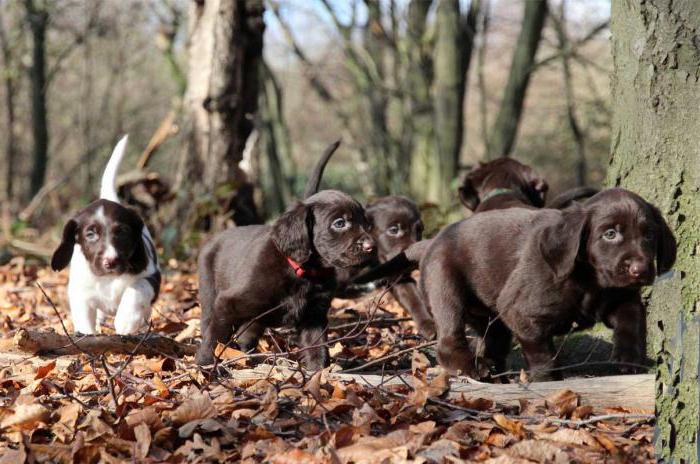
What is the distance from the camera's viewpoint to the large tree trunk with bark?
1062cm

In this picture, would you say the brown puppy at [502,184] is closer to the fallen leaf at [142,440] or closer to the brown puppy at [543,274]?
the brown puppy at [543,274]

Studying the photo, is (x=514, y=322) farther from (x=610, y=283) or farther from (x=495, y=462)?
(x=495, y=462)

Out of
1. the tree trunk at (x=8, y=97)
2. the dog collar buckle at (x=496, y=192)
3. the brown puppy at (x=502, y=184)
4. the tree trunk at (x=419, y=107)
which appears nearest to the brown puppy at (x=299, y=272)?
the dog collar buckle at (x=496, y=192)

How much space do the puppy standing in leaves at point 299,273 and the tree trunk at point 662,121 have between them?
5.31 feet

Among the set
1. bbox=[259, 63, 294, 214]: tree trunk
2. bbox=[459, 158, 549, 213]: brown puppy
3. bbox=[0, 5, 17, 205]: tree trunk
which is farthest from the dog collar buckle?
bbox=[0, 5, 17, 205]: tree trunk

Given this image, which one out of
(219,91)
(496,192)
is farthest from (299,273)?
(219,91)

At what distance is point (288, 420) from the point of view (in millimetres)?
3637

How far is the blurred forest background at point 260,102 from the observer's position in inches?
422

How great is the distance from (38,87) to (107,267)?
13710mm

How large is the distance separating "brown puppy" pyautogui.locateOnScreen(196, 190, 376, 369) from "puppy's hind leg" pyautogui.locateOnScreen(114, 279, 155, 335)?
1214mm

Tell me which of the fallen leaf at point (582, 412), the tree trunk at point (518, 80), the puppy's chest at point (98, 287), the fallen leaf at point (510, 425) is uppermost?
the tree trunk at point (518, 80)

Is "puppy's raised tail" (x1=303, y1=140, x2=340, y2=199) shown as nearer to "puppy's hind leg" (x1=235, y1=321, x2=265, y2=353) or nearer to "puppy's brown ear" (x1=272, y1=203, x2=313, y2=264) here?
"puppy's brown ear" (x1=272, y1=203, x2=313, y2=264)

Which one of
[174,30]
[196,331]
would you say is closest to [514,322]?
[196,331]

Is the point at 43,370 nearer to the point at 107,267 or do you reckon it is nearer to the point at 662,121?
the point at 107,267
